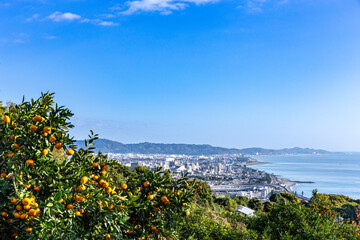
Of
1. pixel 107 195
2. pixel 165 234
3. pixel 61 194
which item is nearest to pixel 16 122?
pixel 61 194

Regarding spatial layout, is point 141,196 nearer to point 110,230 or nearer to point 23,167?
point 110,230

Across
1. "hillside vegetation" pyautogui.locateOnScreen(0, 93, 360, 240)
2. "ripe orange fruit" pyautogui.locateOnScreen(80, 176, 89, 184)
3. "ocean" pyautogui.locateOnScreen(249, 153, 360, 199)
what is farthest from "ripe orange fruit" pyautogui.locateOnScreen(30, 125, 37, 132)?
"ocean" pyautogui.locateOnScreen(249, 153, 360, 199)

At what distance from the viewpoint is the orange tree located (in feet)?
6.02

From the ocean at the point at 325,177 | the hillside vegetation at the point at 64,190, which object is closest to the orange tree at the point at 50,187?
the hillside vegetation at the point at 64,190

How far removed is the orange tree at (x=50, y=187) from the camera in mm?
1834

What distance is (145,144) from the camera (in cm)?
14825

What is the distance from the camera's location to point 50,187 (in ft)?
6.54

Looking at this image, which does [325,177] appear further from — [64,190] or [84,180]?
[64,190]

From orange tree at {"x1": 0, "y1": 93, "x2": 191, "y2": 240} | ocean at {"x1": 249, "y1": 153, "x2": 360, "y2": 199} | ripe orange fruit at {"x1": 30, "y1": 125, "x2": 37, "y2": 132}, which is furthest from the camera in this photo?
ocean at {"x1": 249, "y1": 153, "x2": 360, "y2": 199}

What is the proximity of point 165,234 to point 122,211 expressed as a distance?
67cm

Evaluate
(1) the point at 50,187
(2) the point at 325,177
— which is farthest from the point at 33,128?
(2) the point at 325,177

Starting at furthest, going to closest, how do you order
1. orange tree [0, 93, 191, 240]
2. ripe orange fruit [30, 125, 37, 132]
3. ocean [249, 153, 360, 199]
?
1. ocean [249, 153, 360, 199]
2. ripe orange fruit [30, 125, 37, 132]
3. orange tree [0, 93, 191, 240]

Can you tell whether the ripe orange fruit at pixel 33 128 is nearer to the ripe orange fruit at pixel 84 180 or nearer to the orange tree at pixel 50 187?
the orange tree at pixel 50 187

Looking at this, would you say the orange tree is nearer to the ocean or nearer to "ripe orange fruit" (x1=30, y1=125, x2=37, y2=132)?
"ripe orange fruit" (x1=30, y1=125, x2=37, y2=132)
